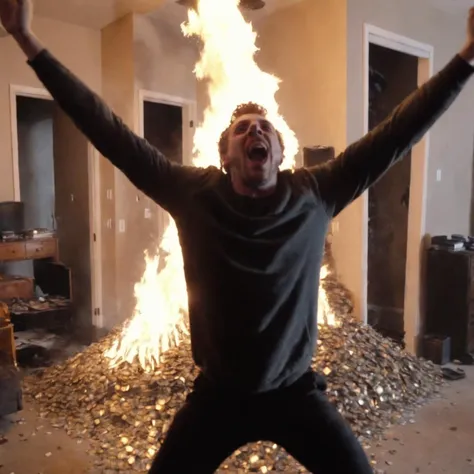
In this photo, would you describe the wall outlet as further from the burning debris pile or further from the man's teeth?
the man's teeth

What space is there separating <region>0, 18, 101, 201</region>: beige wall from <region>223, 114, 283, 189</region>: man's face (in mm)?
3600

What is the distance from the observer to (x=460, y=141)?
4887 mm

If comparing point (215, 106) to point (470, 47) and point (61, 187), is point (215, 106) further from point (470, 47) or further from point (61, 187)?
point (470, 47)

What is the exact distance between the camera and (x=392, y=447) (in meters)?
2.84

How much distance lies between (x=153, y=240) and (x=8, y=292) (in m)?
1.38

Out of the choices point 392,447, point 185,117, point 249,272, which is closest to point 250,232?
point 249,272

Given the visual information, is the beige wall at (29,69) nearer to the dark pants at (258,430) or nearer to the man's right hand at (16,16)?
the man's right hand at (16,16)

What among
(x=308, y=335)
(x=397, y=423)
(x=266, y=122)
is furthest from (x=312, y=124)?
(x=308, y=335)

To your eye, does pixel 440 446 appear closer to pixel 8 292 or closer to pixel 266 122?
Result: pixel 266 122

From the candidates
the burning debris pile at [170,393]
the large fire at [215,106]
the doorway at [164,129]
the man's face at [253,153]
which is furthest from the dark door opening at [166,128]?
the man's face at [253,153]

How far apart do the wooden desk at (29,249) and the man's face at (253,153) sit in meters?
3.54

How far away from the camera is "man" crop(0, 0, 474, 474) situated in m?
1.35

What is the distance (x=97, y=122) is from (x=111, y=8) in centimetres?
355

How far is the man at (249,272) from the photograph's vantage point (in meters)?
1.35
